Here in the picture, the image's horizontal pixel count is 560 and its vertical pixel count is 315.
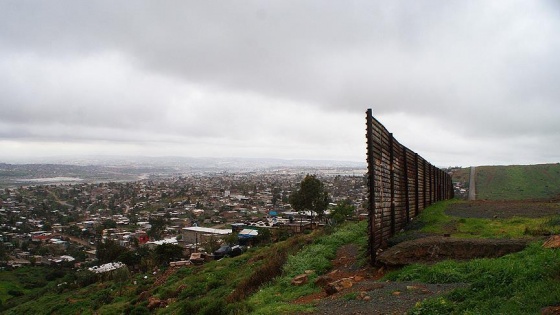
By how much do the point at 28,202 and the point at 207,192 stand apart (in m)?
38.8

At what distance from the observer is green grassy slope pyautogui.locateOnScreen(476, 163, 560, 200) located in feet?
118

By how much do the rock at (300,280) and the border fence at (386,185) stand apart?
1362 mm

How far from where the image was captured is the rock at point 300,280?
7.32 meters

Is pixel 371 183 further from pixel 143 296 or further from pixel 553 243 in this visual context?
pixel 143 296

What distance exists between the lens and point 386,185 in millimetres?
8508

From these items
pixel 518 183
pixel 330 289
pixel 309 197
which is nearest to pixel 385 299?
pixel 330 289

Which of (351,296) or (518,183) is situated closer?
(351,296)

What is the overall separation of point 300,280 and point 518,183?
Result: 47.3m

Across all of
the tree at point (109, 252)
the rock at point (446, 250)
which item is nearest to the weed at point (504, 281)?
the rock at point (446, 250)

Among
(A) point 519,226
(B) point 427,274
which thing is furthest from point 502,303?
(A) point 519,226

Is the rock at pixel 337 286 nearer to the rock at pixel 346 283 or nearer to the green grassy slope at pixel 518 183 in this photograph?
the rock at pixel 346 283

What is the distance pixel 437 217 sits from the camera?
1162cm

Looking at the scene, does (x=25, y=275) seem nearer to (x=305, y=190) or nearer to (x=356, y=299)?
(x=305, y=190)

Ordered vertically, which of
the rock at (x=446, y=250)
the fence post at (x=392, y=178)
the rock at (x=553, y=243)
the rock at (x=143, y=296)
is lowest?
the rock at (x=143, y=296)
